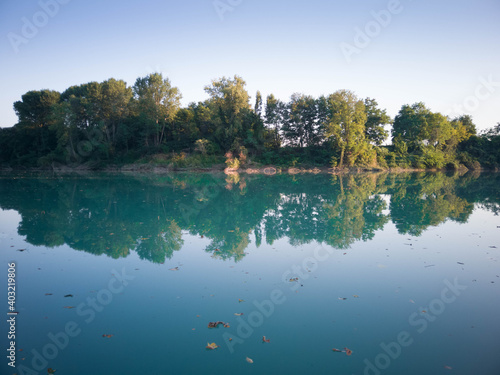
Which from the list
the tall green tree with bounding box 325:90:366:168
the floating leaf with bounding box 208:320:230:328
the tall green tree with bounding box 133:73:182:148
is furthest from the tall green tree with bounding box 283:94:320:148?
the floating leaf with bounding box 208:320:230:328

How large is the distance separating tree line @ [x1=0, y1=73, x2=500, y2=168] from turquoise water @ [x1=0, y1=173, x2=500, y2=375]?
37.3m

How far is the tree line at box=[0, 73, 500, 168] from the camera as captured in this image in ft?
156

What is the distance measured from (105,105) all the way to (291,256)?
5366 cm

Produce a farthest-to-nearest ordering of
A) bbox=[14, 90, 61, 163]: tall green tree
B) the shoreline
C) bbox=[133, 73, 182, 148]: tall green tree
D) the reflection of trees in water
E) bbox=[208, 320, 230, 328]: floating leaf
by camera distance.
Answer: bbox=[14, 90, 61, 163]: tall green tree
bbox=[133, 73, 182, 148]: tall green tree
the shoreline
the reflection of trees in water
bbox=[208, 320, 230, 328]: floating leaf

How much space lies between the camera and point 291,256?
25.4ft

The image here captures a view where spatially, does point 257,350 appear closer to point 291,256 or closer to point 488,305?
point 291,256

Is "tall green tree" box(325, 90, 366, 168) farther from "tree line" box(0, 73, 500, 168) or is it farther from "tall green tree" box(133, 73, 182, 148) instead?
"tall green tree" box(133, 73, 182, 148)

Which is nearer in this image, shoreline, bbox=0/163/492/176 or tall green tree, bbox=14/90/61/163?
shoreline, bbox=0/163/492/176

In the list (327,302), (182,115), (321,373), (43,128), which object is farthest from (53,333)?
(43,128)

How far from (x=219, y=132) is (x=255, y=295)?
44.6 metres

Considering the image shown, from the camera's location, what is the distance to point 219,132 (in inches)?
1897

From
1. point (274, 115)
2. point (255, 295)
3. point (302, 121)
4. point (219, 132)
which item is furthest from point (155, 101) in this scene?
point (255, 295)

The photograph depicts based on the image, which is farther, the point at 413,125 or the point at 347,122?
the point at 413,125

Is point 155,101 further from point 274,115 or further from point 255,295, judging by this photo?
point 255,295
